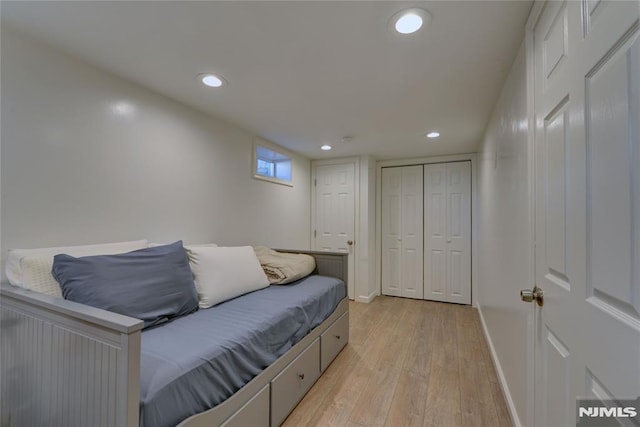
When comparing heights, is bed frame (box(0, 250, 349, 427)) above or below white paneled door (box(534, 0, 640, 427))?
below

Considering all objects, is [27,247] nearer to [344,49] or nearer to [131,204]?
[131,204]

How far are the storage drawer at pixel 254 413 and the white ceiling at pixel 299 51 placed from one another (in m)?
1.86

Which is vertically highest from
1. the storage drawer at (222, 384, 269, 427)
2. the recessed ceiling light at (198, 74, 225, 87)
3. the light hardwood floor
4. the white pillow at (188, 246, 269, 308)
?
the recessed ceiling light at (198, 74, 225, 87)

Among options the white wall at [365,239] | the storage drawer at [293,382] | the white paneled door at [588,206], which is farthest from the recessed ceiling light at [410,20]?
the white wall at [365,239]

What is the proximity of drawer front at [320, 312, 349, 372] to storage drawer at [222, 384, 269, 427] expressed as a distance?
0.72m

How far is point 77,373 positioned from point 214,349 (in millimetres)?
454

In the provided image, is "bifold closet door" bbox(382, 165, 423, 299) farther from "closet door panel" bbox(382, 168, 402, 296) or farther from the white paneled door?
the white paneled door

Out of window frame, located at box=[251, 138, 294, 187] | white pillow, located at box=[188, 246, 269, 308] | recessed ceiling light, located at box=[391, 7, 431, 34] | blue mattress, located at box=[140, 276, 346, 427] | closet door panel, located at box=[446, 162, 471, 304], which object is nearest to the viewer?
blue mattress, located at box=[140, 276, 346, 427]

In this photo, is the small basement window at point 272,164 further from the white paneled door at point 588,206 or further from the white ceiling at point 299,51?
the white paneled door at point 588,206

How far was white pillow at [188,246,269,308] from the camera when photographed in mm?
1752

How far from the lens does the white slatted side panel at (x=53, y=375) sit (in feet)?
2.74

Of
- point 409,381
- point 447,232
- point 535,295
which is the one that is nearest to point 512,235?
point 535,295

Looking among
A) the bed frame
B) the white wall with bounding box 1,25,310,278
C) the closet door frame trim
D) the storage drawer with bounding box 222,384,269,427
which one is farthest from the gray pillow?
the closet door frame trim

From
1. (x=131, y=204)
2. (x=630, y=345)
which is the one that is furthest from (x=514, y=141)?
(x=131, y=204)
